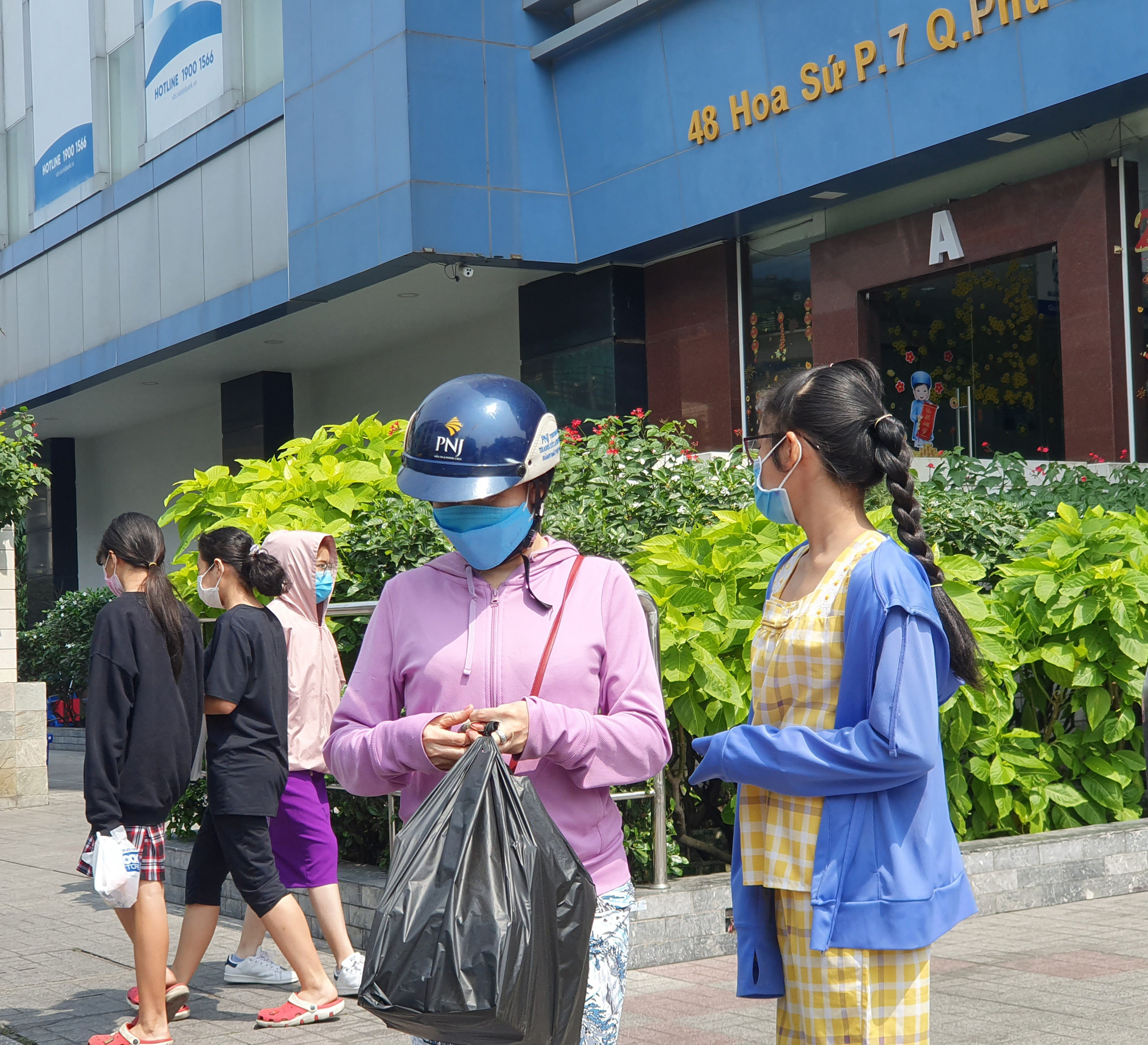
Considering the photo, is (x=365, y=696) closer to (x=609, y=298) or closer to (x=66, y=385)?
(x=609, y=298)

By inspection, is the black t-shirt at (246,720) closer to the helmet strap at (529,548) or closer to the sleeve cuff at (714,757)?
the helmet strap at (529,548)

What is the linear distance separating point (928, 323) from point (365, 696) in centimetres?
1295

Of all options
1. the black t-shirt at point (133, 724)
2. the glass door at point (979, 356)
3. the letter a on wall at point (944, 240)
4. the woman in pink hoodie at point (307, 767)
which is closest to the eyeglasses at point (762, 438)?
the black t-shirt at point (133, 724)

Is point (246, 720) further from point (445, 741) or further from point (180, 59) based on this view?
point (180, 59)

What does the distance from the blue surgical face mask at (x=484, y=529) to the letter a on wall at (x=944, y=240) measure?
40.9ft

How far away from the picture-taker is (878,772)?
2422 mm

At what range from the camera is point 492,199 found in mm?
15477

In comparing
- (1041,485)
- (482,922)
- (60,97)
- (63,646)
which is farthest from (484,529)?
(60,97)

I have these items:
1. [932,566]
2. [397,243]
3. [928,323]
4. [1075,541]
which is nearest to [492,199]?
[397,243]

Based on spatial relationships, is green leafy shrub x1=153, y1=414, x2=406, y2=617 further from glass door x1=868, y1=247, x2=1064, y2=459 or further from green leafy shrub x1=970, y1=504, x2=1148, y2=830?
glass door x1=868, y1=247, x2=1064, y2=459

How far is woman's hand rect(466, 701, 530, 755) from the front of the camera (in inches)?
95.0

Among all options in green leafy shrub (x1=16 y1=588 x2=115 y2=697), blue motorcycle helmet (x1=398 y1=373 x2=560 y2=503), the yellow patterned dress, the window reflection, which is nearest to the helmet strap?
blue motorcycle helmet (x1=398 y1=373 x2=560 y2=503)

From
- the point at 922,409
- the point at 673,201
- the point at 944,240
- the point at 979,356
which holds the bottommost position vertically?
the point at 922,409

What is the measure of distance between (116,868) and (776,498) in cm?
289
